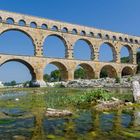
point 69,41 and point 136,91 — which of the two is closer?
point 136,91

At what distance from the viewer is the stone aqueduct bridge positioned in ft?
173

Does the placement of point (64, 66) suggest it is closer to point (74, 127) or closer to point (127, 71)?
point (127, 71)

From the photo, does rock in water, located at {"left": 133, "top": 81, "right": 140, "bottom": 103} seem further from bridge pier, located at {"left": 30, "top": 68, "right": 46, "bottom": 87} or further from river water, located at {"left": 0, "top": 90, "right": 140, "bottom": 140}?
bridge pier, located at {"left": 30, "top": 68, "right": 46, "bottom": 87}

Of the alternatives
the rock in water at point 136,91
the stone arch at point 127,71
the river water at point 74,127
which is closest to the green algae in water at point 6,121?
the river water at point 74,127

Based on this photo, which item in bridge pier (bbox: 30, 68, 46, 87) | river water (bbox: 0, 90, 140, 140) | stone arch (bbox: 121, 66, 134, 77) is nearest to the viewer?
river water (bbox: 0, 90, 140, 140)

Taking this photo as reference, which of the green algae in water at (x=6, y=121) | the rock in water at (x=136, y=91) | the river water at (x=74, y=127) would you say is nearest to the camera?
the river water at (x=74, y=127)

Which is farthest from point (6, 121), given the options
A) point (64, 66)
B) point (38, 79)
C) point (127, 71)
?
point (127, 71)

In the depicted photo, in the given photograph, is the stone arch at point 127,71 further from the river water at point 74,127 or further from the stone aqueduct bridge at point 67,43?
the river water at point 74,127

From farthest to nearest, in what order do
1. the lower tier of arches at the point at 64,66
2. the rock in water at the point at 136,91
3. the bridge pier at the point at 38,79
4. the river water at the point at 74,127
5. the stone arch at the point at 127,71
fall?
1. the stone arch at the point at 127,71
2. the bridge pier at the point at 38,79
3. the lower tier of arches at the point at 64,66
4. the rock in water at the point at 136,91
5. the river water at the point at 74,127

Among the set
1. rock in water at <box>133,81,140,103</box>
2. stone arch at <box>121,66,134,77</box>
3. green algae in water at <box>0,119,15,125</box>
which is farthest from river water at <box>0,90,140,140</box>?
stone arch at <box>121,66,134,77</box>

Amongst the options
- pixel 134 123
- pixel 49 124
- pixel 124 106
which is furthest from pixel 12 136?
pixel 124 106

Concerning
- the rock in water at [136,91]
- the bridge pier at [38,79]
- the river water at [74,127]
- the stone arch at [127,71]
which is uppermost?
the stone arch at [127,71]

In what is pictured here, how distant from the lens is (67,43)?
59781 millimetres

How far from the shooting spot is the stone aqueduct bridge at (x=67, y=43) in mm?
52719
